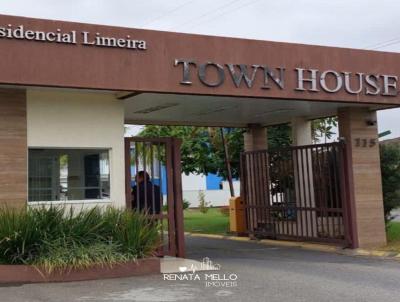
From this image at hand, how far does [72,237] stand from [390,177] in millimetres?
9848

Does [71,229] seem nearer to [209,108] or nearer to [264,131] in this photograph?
[209,108]

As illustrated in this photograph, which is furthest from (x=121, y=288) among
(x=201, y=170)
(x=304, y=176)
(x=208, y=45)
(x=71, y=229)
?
(x=201, y=170)

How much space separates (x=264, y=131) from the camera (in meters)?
19.0

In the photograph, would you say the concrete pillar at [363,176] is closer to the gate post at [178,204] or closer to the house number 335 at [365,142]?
the house number 335 at [365,142]

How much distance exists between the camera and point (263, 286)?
9.59 m

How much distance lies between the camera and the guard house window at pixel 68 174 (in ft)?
38.5

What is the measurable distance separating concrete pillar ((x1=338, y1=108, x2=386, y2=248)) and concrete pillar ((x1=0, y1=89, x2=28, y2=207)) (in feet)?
25.8

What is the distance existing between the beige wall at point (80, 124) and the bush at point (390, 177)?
8.00m

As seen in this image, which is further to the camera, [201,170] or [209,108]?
[201,170]

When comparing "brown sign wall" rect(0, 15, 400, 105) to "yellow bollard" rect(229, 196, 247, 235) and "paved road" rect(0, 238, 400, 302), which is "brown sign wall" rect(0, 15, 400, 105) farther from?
"yellow bollard" rect(229, 196, 247, 235)

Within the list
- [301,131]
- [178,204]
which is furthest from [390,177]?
[178,204]

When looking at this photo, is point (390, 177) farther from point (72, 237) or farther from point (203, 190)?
point (203, 190)

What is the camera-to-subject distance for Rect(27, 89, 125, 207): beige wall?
459 inches

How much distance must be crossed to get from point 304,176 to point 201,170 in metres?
8.64
